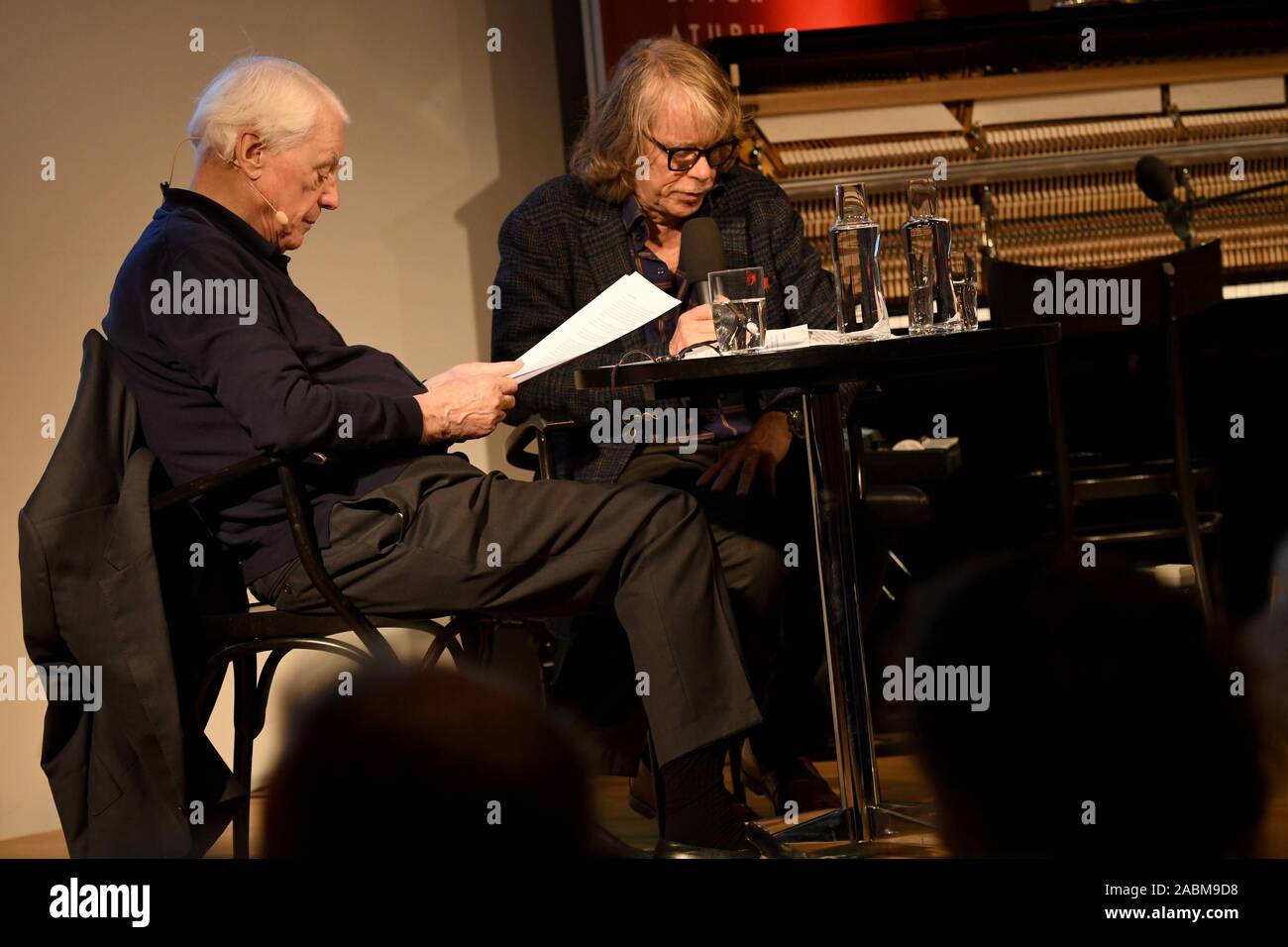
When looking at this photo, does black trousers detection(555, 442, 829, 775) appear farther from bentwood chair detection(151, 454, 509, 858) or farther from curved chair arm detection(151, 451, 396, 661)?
curved chair arm detection(151, 451, 396, 661)

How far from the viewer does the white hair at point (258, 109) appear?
2.41 metres

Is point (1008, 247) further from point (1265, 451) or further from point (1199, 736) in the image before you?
point (1199, 736)

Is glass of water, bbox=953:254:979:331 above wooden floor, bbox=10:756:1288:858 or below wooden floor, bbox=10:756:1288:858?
above

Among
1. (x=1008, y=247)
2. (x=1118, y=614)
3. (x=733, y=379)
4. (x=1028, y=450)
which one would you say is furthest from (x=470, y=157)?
(x=1118, y=614)

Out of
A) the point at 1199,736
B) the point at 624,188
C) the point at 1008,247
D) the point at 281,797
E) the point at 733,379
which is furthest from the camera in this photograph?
the point at 1008,247

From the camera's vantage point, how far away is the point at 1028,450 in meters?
4.07

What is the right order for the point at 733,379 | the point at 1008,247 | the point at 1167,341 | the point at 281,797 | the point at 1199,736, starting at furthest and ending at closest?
1. the point at 1008,247
2. the point at 1167,341
3. the point at 733,379
4. the point at 281,797
5. the point at 1199,736

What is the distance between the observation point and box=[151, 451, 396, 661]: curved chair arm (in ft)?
7.07

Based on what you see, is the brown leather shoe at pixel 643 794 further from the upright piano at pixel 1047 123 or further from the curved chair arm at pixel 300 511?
the upright piano at pixel 1047 123

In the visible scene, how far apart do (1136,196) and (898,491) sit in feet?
5.05

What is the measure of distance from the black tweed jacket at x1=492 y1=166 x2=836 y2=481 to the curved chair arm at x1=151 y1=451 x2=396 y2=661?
850mm

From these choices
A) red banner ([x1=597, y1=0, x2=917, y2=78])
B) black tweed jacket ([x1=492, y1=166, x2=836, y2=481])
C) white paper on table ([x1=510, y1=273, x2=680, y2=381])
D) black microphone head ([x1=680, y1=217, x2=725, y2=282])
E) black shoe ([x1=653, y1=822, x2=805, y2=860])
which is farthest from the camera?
red banner ([x1=597, y1=0, x2=917, y2=78])

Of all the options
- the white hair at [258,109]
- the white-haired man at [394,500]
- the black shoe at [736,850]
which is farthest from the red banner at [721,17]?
the black shoe at [736,850]

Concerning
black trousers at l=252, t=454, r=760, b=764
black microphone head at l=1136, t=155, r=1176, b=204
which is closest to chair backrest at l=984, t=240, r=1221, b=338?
black microphone head at l=1136, t=155, r=1176, b=204
